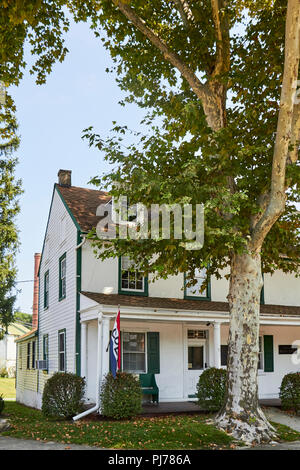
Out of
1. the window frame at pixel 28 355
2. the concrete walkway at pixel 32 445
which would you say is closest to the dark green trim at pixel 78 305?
the concrete walkway at pixel 32 445

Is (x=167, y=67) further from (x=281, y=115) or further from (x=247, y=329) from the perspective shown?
(x=247, y=329)

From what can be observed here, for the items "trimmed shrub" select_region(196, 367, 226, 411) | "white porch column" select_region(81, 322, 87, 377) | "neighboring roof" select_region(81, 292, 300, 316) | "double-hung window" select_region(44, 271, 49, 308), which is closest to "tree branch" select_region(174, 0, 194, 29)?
"neighboring roof" select_region(81, 292, 300, 316)

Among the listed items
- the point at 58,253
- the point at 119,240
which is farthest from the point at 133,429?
the point at 58,253

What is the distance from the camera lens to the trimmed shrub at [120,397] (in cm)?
1305

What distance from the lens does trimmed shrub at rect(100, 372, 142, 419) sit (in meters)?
13.0

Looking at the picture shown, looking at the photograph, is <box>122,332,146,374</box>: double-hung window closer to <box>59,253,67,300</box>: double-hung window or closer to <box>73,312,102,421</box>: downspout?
<box>73,312,102,421</box>: downspout

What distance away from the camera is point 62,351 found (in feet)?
62.3

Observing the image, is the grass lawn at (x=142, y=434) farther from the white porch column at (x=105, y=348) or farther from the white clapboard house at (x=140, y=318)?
the white clapboard house at (x=140, y=318)

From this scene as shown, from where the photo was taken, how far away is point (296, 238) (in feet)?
45.8

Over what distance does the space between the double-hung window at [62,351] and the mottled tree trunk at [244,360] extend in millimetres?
8578

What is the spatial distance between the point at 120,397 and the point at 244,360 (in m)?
3.83

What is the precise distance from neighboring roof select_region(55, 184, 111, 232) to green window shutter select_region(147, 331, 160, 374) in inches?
173

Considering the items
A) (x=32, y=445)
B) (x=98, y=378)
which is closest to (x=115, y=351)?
(x=98, y=378)

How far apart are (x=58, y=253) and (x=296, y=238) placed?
34.3ft
